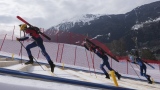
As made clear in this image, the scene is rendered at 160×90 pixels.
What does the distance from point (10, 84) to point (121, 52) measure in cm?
7609

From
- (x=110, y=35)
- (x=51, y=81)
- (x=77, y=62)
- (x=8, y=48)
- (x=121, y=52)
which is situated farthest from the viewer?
(x=110, y=35)

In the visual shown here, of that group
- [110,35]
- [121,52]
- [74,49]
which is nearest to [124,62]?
[74,49]

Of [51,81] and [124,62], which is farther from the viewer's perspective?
[124,62]

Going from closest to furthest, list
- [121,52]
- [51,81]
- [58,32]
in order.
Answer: [51,81] < [58,32] < [121,52]

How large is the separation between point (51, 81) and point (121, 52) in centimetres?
7521

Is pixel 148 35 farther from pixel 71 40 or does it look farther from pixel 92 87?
pixel 92 87

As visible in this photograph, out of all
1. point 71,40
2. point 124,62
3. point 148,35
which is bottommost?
point 124,62

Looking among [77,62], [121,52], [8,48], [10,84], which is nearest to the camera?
[10,84]

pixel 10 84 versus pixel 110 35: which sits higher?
pixel 110 35

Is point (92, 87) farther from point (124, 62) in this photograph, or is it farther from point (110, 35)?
point (110, 35)

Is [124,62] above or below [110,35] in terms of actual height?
below

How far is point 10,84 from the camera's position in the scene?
11.3ft

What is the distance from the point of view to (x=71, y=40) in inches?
1108

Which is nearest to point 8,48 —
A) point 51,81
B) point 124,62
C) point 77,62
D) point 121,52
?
point 77,62
